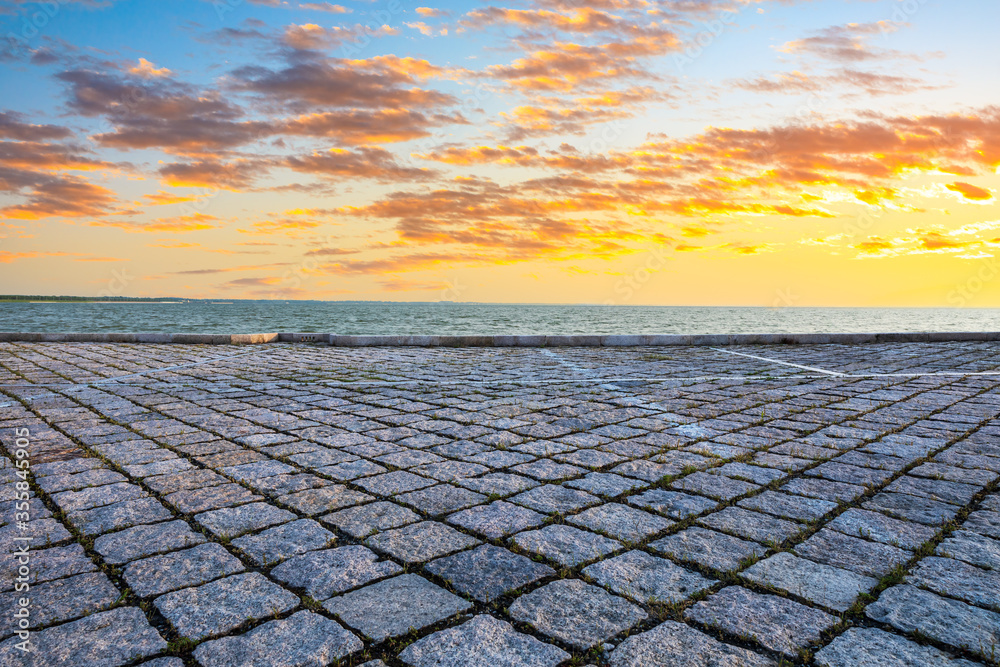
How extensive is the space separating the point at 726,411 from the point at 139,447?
4.43m

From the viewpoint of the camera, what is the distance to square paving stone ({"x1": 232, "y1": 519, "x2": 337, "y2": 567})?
7.89 feet

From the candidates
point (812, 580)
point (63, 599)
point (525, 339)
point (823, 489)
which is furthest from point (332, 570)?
point (525, 339)

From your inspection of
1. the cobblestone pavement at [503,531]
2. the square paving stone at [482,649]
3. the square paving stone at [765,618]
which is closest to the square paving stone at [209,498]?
the cobblestone pavement at [503,531]

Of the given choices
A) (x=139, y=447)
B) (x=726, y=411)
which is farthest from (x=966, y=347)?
(x=139, y=447)

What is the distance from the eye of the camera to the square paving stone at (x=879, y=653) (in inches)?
68.7

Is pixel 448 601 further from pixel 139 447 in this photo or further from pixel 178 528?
pixel 139 447

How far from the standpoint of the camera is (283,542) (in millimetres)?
2523

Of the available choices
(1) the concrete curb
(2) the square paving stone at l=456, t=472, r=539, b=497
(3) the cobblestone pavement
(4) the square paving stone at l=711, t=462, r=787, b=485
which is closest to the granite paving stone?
(3) the cobblestone pavement

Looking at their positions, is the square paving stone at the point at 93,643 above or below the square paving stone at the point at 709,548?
below

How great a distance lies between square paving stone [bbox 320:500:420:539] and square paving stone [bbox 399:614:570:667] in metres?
0.83

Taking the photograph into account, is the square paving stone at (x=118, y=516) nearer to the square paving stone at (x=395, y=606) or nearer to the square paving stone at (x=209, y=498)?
the square paving stone at (x=209, y=498)

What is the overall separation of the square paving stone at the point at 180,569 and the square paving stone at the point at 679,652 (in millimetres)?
1436

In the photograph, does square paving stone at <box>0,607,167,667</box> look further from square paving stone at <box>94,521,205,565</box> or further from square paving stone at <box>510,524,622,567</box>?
square paving stone at <box>510,524,622,567</box>

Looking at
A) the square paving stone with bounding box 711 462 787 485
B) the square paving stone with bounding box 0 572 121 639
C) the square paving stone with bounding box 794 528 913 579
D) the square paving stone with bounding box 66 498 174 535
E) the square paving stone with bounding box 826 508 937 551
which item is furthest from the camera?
the square paving stone with bounding box 711 462 787 485
